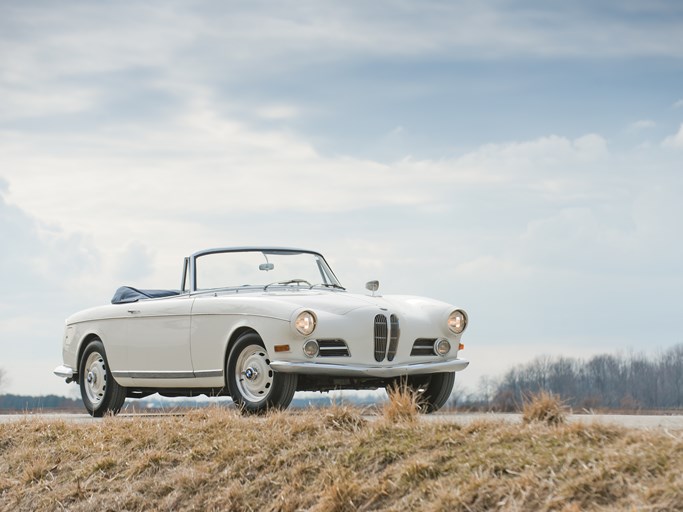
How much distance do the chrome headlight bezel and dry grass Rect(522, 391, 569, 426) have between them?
9.10 feet

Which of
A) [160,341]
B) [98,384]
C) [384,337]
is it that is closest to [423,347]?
[384,337]

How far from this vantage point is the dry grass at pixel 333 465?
6352mm

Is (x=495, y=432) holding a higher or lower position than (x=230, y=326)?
lower

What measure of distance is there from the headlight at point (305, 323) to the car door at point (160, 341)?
172 cm

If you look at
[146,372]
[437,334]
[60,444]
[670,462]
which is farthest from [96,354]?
[670,462]

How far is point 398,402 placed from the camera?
28.0 ft

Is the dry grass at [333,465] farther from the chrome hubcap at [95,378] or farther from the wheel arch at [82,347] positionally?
the wheel arch at [82,347]

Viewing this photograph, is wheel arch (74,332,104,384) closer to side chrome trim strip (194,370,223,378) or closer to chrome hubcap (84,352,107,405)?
chrome hubcap (84,352,107,405)

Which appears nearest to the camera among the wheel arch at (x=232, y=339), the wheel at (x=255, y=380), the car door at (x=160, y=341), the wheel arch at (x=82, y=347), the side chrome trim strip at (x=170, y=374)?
the wheel at (x=255, y=380)

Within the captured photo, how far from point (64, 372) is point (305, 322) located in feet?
16.2

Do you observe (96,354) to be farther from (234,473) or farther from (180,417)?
(234,473)

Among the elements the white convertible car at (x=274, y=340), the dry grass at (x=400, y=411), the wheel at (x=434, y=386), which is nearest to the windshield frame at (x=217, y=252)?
the white convertible car at (x=274, y=340)

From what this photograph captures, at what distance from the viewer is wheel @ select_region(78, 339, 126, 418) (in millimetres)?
12938

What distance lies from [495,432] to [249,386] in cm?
371
